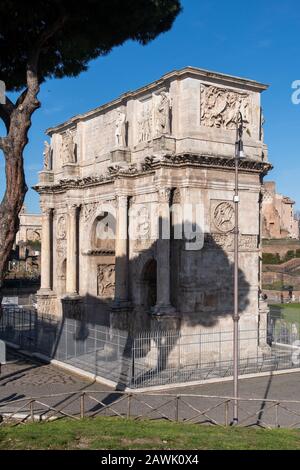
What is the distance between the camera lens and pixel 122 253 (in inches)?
854

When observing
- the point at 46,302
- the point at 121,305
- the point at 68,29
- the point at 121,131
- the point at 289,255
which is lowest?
the point at 46,302

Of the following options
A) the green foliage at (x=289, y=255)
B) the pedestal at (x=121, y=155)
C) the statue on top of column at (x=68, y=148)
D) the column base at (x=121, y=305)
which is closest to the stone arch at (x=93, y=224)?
the statue on top of column at (x=68, y=148)

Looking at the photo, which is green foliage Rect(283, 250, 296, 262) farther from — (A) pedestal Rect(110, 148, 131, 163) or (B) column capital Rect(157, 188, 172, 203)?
(B) column capital Rect(157, 188, 172, 203)

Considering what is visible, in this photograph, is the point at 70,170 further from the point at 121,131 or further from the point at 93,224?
the point at 121,131

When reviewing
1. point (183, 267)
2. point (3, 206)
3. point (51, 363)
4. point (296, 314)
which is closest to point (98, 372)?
point (51, 363)

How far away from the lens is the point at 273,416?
1420cm

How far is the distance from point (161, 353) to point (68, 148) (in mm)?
11646

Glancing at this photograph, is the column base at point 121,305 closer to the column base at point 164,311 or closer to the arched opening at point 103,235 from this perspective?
the column base at point 164,311

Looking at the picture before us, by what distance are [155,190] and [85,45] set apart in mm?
7704

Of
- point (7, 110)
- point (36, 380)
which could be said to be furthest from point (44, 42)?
point (36, 380)

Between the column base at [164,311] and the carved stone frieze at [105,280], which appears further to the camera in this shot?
the carved stone frieze at [105,280]

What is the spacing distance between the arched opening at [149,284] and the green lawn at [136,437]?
430 inches

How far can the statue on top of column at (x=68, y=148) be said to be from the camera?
25.9 meters
